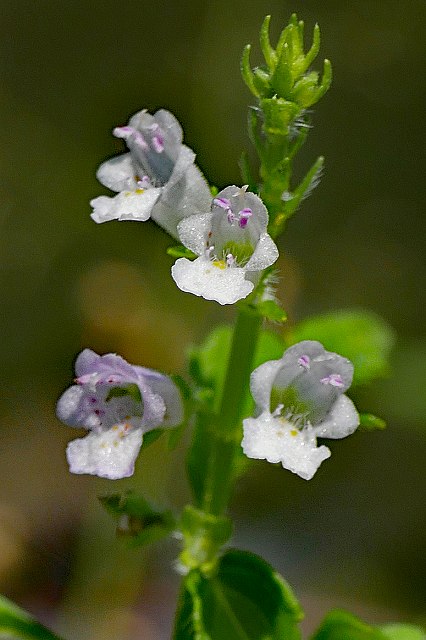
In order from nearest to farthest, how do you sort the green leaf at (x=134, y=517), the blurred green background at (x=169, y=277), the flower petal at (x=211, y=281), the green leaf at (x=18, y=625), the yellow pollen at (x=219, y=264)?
1. the flower petal at (x=211, y=281)
2. the yellow pollen at (x=219, y=264)
3. the green leaf at (x=134, y=517)
4. the green leaf at (x=18, y=625)
5. the blurred green background at (x=169, y=277)

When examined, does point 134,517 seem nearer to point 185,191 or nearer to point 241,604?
point 241,604

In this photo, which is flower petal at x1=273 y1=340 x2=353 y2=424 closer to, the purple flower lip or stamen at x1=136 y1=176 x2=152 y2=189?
the purple flower lip

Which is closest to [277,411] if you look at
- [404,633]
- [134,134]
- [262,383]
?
[262,383]

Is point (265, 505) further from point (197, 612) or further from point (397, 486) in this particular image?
point (197, 612)

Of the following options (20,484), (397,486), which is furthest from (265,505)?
(20,484)

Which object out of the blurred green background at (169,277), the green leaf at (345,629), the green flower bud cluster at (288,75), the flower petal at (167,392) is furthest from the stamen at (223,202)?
the blurred green background at (169,277)

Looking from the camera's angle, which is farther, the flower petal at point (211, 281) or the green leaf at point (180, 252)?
the green leaf at point (180, 252)

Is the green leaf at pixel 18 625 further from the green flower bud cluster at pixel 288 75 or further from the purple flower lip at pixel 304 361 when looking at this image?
the green flower bud cluster at pixel 288 75
